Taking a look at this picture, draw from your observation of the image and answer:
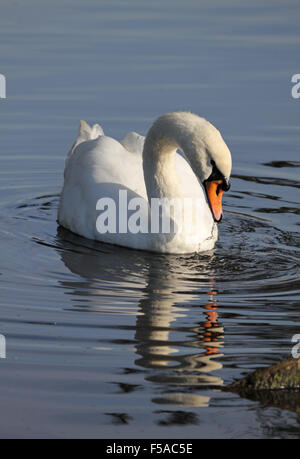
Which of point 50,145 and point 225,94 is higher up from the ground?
point 225,94

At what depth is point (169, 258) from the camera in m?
8.96

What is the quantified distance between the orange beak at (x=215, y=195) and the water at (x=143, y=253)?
50cm

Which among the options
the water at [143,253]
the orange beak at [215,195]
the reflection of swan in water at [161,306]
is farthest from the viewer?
the orange beak at [215,195]

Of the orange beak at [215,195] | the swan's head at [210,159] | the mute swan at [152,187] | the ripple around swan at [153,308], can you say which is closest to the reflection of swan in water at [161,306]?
the ripple around swan at [153,308]

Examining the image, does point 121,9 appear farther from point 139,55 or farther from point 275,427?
point 275,427

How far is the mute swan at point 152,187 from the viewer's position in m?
8.48

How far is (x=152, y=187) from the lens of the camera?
30.9 feet

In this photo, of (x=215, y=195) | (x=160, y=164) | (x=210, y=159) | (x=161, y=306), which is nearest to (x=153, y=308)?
(x=161, y=306)

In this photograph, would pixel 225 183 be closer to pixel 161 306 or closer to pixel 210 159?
pixel 210 159

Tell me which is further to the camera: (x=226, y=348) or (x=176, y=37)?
(x=176, y=37)

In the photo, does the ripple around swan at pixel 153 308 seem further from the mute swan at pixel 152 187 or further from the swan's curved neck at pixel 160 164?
the swan's curved neck at pixel 160 164

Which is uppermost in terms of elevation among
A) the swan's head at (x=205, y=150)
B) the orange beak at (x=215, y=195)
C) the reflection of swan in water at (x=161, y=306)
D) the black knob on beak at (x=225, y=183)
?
the swan's head at (x=205, y=150)
